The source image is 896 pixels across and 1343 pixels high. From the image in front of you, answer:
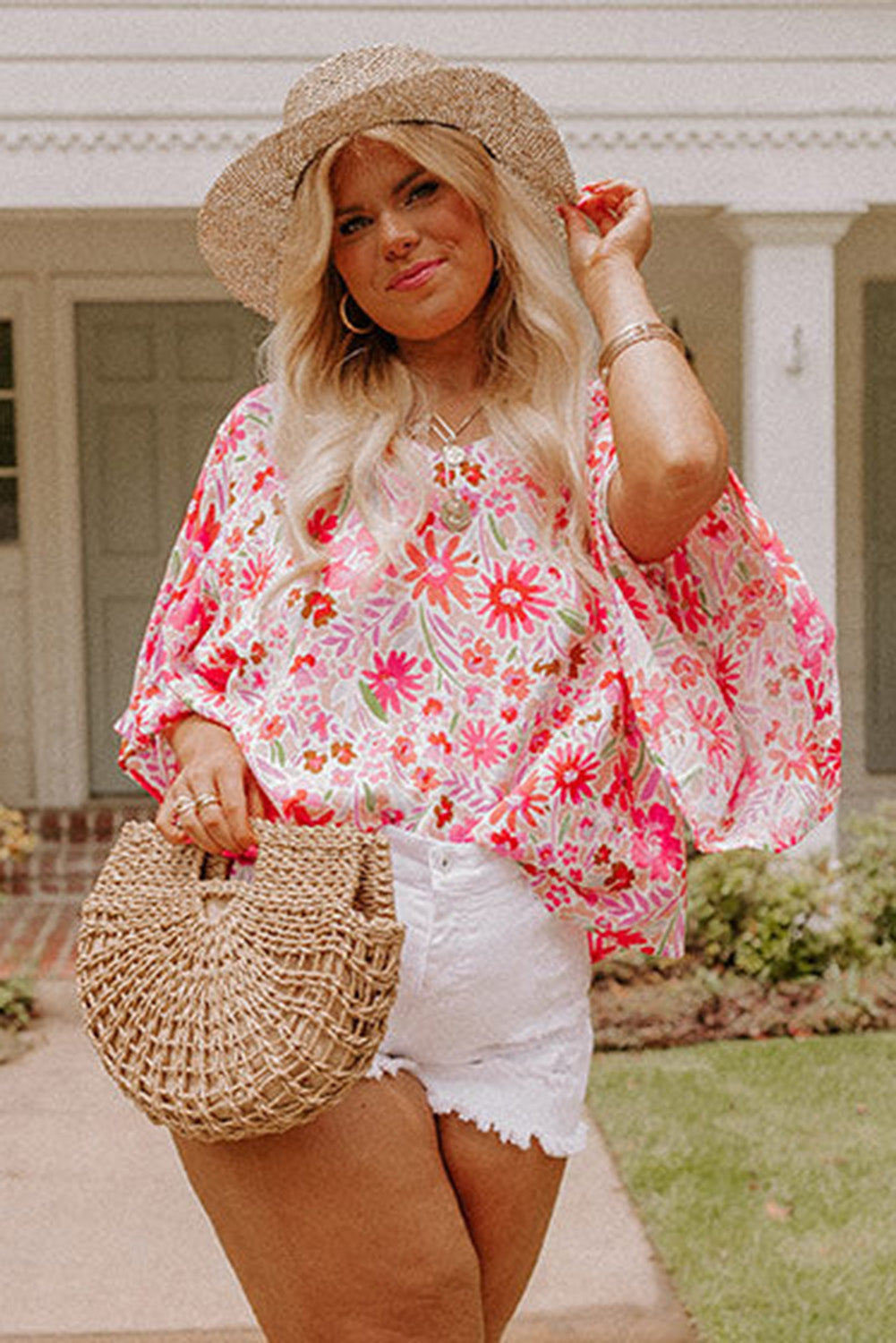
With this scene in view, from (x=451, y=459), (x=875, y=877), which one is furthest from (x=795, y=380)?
(x=451, y=459)

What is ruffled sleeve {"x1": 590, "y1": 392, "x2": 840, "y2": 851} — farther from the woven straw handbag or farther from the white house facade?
the white house facade

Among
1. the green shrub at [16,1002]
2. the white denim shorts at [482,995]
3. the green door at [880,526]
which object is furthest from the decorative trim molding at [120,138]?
the white denim shorts at [482,995]

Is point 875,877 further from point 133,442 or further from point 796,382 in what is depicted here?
point 133,442

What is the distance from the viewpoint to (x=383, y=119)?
1.74 meters

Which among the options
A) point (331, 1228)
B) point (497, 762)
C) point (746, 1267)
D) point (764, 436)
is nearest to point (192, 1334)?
point (746, 1267)

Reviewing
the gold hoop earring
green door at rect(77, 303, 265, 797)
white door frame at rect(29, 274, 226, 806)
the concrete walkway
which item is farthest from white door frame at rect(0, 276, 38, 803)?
the gold hoop earring

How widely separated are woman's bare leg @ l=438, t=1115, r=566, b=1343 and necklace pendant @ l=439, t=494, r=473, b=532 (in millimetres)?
625

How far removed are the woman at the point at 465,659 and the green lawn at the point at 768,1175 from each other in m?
1.58

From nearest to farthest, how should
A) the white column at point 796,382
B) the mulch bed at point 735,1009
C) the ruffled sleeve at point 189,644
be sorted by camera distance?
the ruffled sleeve at point 189,644
the mulch bed at point 735,1009
the white column at point 796,382

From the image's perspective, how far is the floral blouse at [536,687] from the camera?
1.70 meters

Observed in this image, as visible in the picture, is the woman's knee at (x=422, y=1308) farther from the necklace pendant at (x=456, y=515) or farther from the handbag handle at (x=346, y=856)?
the necklace pendant at (x=456, y=515)

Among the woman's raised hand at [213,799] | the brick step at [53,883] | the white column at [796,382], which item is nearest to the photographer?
the woman's raised hand at [213,799]

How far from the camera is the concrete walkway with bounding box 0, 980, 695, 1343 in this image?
10.2 feet

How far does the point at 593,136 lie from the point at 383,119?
3974 mm
